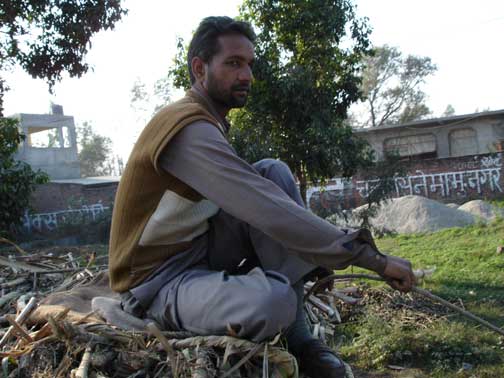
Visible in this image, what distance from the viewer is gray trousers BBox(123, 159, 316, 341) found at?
1.93m

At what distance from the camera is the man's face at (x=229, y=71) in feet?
7.72

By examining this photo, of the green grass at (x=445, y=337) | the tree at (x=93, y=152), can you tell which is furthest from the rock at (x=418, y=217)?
the tree at (x=93, y=152)

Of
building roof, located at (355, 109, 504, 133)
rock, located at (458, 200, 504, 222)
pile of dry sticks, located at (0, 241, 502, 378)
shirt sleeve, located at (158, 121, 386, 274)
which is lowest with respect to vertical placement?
rock, located at (458, 200, 504, 222)

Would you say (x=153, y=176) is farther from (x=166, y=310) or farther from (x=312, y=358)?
(x=312, y=358)

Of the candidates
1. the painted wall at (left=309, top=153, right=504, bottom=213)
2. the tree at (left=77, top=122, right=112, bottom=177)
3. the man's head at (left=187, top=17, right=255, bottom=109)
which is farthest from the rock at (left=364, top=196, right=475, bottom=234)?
the tree at (left=77, top=122, right=112, bottom=177)

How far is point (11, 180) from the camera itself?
855cm

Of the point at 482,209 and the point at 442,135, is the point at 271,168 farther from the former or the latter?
the point at 442,135

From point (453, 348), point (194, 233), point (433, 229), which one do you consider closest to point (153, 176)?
point (194, 233)

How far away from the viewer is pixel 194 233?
7.33ft

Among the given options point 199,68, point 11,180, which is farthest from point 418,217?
point 199,68

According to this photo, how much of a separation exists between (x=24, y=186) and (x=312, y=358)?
7574 millimetres

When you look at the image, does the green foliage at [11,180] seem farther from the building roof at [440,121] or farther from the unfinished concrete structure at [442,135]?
the unfinished concrete structure at [442,135]

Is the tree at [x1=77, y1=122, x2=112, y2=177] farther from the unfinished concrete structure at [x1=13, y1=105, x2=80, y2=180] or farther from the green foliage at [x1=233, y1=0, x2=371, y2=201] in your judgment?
the green foliage at [x1=233, y1=0, x2=371, y2=201]

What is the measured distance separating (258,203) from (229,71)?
0.73m
